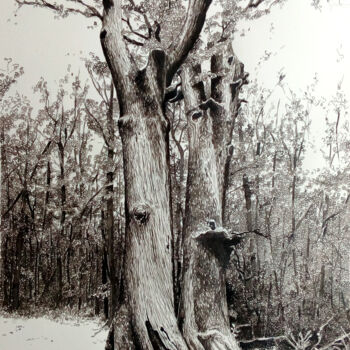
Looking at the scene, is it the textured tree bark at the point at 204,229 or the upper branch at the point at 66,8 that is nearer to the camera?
the textured tree bark at the point at 204,229

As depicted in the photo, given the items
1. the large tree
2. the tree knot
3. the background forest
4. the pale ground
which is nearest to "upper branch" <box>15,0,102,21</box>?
the large tree

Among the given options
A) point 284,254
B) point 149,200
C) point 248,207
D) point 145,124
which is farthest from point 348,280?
point 145,124

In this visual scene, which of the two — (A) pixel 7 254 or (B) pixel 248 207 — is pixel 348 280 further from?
(A) pixel 7 254

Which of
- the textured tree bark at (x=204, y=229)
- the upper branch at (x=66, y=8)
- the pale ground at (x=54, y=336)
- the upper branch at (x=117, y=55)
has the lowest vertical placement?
the pale ground at (x=54, y=336)

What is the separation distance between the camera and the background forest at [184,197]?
84.8 inches

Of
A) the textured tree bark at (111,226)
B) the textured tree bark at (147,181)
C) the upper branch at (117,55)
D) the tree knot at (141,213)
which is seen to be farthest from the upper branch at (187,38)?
the tree knot at (141,213)

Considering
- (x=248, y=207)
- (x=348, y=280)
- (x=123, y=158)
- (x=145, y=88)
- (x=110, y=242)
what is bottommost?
(x=348, y=280)

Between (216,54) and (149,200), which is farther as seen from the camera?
(216,54)

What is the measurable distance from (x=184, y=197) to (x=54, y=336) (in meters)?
0.79

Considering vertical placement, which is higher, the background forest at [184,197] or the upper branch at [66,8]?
the upper branch at [66,8]

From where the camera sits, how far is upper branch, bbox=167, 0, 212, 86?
2266mm

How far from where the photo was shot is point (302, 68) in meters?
2.40

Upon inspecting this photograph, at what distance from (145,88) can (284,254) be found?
3.10 feet

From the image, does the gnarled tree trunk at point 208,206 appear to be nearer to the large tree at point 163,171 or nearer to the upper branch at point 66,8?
the large tree at point 163,171
